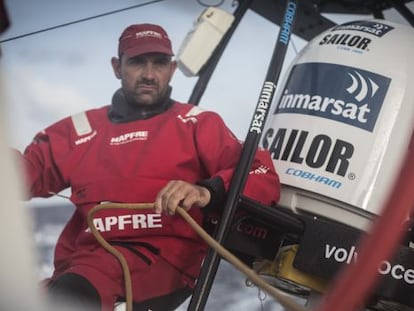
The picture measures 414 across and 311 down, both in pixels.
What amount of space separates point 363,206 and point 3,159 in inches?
32.8

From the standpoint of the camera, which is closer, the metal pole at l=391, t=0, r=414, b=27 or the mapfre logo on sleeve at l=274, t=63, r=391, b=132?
the mapfre logo on sleeve at l=274, t=63, r=391, b=132

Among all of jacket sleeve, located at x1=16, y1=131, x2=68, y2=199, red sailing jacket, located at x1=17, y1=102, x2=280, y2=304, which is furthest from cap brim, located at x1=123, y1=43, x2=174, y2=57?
jacket sleeve, located at x1=16, y1=131, x2=68, y2=199

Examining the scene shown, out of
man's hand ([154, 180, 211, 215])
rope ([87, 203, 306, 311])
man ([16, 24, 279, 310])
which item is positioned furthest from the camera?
man ([16, 24, 279, 310])

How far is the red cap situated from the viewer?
1247mm

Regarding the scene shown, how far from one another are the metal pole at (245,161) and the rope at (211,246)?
0.26 feet

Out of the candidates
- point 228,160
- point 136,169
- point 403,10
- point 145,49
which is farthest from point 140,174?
point 403,10

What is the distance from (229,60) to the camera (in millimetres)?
1638

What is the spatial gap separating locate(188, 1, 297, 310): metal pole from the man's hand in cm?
4

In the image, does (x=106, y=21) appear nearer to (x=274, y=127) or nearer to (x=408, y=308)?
(x=274, y=127)

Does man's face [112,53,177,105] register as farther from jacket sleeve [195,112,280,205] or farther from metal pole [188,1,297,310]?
metal pole [188,1,297,310]

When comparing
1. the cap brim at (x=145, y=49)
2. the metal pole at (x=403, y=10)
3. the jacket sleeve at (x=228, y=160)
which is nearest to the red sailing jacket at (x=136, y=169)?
the jacket sleeve at (x=228, y=160)

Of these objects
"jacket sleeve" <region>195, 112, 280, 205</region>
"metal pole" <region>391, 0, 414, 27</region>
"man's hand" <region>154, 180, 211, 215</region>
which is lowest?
"man's hand" <region>154, 180, 211, 215</region>

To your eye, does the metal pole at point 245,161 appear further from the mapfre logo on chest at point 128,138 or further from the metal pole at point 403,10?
the metal pole at point 403,10

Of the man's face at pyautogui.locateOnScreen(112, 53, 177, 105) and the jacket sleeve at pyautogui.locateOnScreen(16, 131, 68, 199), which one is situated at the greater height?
the man's face at pyautogui.locateOnScreen(112, 53, 177, 105)
